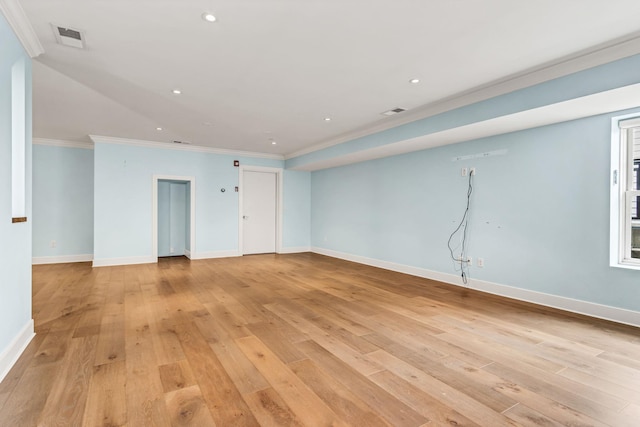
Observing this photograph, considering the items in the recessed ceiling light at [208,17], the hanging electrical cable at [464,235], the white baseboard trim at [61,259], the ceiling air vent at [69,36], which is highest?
the ceiling air vent at [69,36]

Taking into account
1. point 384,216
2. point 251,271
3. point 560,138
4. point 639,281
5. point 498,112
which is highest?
point 498,112

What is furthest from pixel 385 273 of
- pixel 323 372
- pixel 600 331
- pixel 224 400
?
pixel 224 400

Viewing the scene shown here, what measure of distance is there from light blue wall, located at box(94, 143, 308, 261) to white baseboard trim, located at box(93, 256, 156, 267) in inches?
2.3

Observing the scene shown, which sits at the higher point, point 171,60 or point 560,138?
point 171,60

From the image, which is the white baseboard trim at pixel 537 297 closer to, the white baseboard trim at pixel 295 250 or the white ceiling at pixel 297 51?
the white ceiling at pixel 297 51

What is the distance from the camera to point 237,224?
24.5 ft

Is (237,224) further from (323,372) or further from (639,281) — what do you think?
(639,281)

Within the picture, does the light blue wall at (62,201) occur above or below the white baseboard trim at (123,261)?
above

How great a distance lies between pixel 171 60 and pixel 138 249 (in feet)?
15.7

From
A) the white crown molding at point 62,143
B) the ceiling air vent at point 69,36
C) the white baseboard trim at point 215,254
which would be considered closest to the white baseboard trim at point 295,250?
the white baseboard trim at point 215,254

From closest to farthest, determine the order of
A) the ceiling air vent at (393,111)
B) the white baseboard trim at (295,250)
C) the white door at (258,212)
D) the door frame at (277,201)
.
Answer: the ceiling air vent at (393,111), the door frame at (277,201), the white door at (258,212), the white baseboard trim at (295,250)

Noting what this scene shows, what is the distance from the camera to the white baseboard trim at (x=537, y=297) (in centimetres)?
316

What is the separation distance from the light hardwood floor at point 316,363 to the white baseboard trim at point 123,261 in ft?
6.40

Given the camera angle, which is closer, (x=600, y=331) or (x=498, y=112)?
(x=600, y=331)
